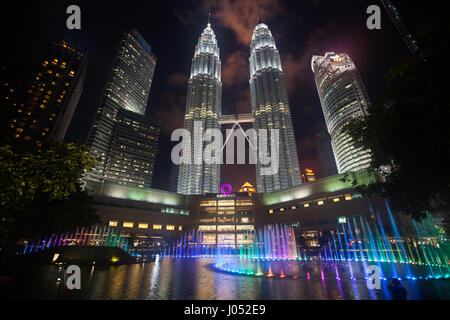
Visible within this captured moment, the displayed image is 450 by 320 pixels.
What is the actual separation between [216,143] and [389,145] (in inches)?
5486

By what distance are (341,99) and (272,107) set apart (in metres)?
43.6

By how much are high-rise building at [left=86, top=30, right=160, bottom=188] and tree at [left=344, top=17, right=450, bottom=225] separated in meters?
137

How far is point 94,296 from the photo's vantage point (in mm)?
8703

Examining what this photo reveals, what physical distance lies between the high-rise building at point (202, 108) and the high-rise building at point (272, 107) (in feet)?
101

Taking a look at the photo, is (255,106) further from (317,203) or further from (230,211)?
(317,203)

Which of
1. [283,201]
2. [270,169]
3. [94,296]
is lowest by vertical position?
[94,296]

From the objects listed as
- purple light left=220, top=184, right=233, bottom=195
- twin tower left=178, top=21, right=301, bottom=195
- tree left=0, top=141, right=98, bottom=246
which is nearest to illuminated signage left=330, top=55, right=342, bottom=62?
twin tower left=178, top=21, right=301, bottom=195

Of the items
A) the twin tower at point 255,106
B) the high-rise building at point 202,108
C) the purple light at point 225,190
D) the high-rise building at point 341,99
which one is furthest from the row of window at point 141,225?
the high-rise building at point 341,99

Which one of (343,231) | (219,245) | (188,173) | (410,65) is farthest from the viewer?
(188,173)

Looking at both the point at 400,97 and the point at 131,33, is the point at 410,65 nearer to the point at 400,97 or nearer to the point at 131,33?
the point at 400,97

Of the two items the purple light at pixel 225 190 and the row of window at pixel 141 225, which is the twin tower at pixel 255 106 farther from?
the row of window at pixel 141 225

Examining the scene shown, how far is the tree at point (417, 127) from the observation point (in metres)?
7.85

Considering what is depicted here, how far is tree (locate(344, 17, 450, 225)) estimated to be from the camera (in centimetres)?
785
